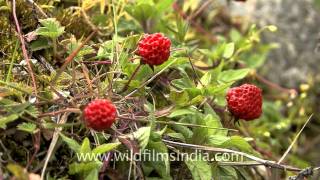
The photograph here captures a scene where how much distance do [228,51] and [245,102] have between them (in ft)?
1.39

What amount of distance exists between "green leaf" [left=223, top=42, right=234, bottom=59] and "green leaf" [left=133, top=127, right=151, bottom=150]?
A: 65 cm

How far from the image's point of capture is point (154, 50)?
1.17 meters

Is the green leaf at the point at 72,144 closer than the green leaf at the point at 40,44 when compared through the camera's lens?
Yes

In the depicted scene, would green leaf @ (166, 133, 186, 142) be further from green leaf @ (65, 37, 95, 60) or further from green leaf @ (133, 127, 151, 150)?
green leaf @ (65, 37, 95, 60)

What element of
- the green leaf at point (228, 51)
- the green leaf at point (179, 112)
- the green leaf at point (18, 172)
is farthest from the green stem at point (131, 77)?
the green leaf at point (228, 51)

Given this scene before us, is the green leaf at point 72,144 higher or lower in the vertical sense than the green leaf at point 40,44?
lower

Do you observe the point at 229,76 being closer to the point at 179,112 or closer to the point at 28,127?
the point at 179,112

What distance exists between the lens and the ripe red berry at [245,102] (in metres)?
1.28

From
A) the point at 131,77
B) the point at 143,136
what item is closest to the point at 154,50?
the point at 131,77

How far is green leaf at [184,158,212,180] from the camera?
1169 millimetres

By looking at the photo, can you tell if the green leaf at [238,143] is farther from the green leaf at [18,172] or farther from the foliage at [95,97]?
the green leaf at [18,172]

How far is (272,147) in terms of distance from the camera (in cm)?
190

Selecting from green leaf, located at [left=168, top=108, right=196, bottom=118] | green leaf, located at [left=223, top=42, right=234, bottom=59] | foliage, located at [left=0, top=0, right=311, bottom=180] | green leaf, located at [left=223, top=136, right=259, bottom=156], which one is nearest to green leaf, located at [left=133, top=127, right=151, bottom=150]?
foliage, located at [left=0, top=0, right=311, bottom=180]

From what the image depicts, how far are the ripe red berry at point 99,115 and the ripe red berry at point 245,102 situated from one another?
36cm
